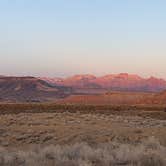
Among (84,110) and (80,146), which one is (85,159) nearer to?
(80,146)

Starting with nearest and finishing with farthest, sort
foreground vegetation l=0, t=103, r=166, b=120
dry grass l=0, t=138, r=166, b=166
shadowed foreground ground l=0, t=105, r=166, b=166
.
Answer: dry grass l=0, t=138, r=166, b=166
shadowed foreground ground l=0, t=105, r=166, b=166
foreground vegetation l=0, t=103, r=166, b=120

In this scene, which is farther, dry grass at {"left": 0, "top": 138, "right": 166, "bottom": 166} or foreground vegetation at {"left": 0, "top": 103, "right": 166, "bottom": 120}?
foreground vegetation at {"left": 0, "top": 103, "right": 166, "bottom": 120}

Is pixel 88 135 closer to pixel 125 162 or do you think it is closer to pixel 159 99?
Result: pixel 125 162

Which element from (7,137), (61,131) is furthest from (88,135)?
(7,137)

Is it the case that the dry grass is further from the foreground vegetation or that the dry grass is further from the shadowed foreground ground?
the foreground vegetation

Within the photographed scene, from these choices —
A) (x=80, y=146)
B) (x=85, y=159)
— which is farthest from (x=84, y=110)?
(x=85, y=159)

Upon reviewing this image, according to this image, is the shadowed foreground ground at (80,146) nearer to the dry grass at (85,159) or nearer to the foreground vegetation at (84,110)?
the dry grass at (85,159)

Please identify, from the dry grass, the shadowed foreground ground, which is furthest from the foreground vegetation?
the dry grass

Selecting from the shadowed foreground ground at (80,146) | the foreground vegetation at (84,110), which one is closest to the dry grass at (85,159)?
the shadowed foreground ground at (80,146)

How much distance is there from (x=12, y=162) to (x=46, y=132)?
478 inches

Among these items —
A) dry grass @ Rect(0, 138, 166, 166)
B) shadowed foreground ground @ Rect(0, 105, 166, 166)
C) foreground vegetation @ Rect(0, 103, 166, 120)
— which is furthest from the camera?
foreground vegetation @ Rect(0, 103, 166, 120)

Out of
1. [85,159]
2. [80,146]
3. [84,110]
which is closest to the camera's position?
[85,159]

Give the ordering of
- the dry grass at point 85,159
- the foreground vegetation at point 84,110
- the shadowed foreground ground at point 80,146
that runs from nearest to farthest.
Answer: the dry grass at point 85,159 → the shadowed foreground ground at point 80,146 → the foreground vegetation at point 84,110

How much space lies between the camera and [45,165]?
492 inches
